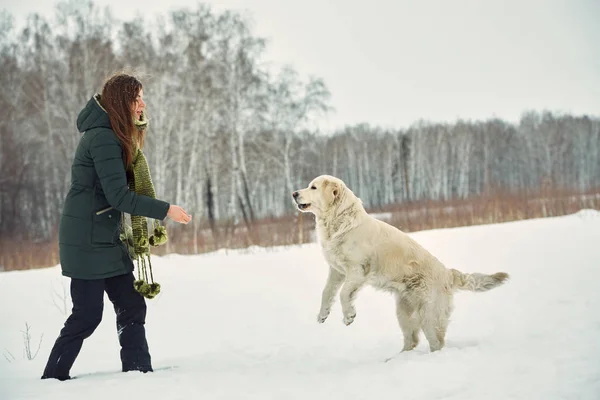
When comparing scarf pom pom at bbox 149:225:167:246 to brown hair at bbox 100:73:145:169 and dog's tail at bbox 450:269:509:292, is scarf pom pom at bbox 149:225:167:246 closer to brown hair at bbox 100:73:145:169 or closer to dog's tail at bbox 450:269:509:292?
brown hair at bbox 100:73:145:169

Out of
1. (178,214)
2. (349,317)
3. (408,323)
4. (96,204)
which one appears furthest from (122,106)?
(408,323)

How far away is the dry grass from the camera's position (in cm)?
1155

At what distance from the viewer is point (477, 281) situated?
411 centimetres

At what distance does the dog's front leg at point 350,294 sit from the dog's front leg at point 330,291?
21 centimetres

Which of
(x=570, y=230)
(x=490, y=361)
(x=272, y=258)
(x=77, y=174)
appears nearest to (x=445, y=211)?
(x=570, y=230)

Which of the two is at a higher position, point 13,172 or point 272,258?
point 13,172

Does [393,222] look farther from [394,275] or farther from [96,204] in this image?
[96,204]

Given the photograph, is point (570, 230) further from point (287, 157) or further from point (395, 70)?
point (287, 157)

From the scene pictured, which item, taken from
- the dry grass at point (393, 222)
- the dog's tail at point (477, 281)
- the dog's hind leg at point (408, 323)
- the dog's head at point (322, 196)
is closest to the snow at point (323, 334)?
the dog's hind leg at point (408, 323)

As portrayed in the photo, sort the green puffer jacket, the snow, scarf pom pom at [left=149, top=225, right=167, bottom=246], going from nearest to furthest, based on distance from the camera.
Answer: the snow
the green puffer jacket
scarf pom pom at [left=149, top=225, right=167, bottom=246]

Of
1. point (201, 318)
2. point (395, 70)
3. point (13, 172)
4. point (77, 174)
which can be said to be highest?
point (395, 70)

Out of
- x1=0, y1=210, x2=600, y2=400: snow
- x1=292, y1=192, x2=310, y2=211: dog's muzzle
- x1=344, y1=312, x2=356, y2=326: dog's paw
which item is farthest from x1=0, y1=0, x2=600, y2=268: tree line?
x1=344, y1=312, x2=356, y2=326: dog's paw

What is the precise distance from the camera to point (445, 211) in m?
14.1

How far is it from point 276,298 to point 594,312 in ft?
11.5
